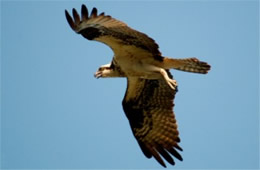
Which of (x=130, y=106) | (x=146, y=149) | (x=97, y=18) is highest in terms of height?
(x=97, y=18)

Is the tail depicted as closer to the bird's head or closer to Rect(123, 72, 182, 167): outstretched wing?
Rect(123, 72, 182, 167): outstretched wing

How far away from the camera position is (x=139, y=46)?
9.35 meters

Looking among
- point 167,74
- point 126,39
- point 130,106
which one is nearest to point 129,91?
point 130,106

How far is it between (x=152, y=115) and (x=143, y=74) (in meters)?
1.24

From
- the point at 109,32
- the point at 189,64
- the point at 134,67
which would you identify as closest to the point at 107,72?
the point at 134,67

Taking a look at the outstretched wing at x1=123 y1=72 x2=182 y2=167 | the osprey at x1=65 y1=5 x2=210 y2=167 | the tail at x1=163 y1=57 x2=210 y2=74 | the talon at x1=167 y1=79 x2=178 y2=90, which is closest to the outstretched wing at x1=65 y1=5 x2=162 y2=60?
the osprey at x1=65 y1=5 x2=210 y2=167

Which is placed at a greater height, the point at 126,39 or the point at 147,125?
the point at 126,39

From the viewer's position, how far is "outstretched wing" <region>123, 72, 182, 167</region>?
10422mm

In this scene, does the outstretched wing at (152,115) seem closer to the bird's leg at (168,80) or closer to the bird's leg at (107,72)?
the bird's leg at (107,72)

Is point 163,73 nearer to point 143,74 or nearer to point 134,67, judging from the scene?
point 143,74

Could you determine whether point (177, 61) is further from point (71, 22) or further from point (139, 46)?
point (71, 22)

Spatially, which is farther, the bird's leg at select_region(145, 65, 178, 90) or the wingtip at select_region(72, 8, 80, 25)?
the bird's leg at select_region(145, 65, 178, 90)

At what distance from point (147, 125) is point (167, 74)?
4.18 ft

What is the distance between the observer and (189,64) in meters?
9.57
